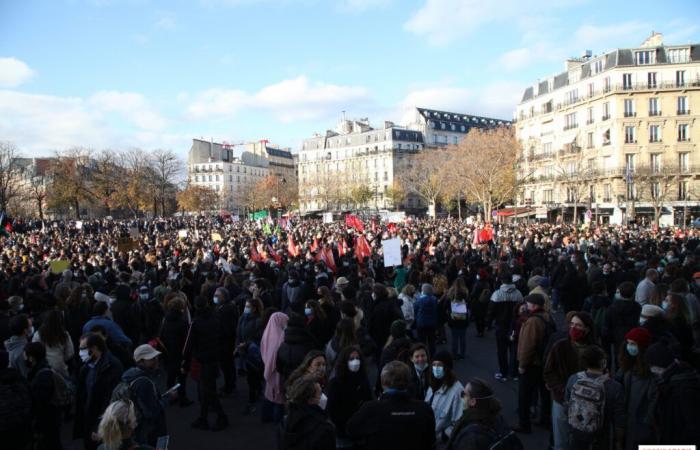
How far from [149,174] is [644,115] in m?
54.7

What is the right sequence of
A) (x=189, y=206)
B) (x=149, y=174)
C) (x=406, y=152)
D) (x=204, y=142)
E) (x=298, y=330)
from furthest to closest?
(x=204, y=142) → (x=406, y=152) → (x=189, y=206) → (x=149, y=174) → (x=298, y=330)

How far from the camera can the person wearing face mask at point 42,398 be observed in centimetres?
498

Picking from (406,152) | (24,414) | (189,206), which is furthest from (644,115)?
(189,206)

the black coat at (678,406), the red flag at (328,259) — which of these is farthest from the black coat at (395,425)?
the red flag at (328,259)

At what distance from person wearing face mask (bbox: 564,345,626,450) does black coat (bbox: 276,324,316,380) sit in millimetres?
2935

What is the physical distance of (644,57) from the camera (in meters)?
47.4

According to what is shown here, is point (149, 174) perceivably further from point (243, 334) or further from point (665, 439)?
point (665, 439)

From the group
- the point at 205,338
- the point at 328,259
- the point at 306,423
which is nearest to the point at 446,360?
the point at 306,423

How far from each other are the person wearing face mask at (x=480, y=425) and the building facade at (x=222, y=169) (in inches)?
4106

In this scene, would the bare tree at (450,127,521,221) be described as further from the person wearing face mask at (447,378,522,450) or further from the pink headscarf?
the person wearing face mask at (447,378,522,450)

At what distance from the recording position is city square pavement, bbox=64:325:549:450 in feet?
20.0

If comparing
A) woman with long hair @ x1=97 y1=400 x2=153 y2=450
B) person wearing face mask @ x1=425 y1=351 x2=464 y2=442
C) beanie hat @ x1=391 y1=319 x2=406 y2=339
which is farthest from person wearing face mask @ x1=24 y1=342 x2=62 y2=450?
person wearing face mask @ x1=425 y1=351 x2=464 y2=442

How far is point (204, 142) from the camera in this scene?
117 metres

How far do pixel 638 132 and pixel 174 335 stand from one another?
167 ft
